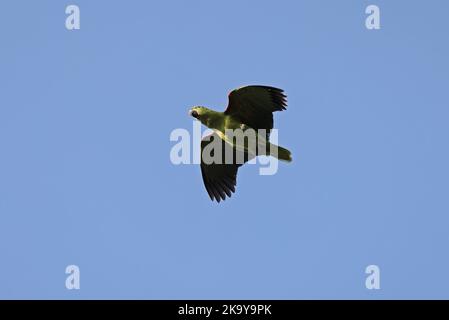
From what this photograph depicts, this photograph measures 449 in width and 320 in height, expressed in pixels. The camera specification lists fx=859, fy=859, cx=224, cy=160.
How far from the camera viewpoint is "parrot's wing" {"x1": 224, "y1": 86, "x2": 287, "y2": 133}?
18.8m

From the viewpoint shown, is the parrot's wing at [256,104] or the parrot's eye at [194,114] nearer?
the parrot's wing at [256,104]

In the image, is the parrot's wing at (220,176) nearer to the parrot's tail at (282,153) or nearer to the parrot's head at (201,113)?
the parrot's head at (201,113)

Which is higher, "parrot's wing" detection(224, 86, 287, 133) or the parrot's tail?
"parrot's wing" detection(224, 86, 287, 133)

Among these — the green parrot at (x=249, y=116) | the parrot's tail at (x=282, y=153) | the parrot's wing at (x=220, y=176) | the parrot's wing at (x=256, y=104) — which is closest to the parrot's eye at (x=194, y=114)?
the green parrot at (x=249, y=116)

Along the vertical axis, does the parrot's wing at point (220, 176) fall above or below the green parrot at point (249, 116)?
below

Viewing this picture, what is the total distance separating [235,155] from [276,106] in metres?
1.95

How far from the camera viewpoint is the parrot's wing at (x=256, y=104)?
18797 millimetres

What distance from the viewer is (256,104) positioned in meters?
19.0

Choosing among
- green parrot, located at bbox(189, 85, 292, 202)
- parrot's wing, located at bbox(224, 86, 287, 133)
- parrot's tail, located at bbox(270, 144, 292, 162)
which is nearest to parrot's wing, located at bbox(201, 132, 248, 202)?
green parrot, located at bbox(189, 85, 292, 202)

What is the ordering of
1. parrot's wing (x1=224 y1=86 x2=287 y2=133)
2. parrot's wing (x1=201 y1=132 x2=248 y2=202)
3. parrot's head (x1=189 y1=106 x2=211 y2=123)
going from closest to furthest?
parrot's wing (x1=224 y1=86 x2=287 y2=133) < parrot's head (x1=189 y1=106 x2=211 y2=123) < parrot's wing (x1=201 y1=132 x2=248 y2=202)

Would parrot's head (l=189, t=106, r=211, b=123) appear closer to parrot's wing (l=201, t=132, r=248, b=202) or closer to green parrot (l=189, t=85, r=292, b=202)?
green parrot (l=189, t=85, r=292, b=202)

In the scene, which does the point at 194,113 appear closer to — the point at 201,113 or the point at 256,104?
the point at 201,113

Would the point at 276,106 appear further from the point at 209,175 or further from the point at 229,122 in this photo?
the point at 209,175
